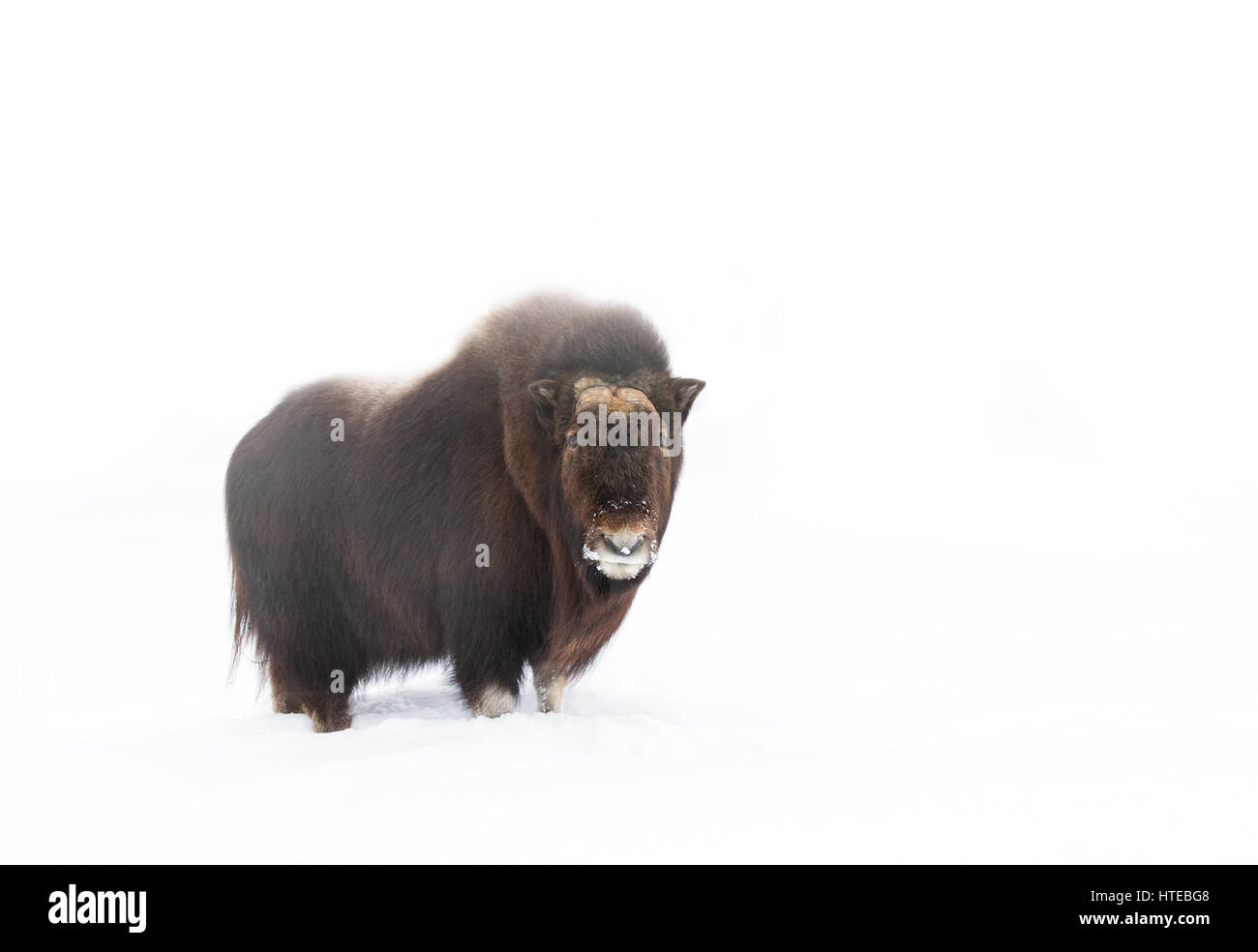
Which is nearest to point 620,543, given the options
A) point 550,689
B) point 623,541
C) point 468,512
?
point 623,541

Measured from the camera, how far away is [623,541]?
10.3 feet

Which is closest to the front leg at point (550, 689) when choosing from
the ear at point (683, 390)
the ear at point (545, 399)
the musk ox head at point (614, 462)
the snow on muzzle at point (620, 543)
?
the musk ox head at point (614, 462)

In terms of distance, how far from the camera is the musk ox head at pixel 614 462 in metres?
3.17

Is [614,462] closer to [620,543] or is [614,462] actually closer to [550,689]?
[620,543]

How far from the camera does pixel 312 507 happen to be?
4090mm

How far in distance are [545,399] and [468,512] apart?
1.77 feet

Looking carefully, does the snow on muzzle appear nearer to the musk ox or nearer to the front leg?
the musk ox

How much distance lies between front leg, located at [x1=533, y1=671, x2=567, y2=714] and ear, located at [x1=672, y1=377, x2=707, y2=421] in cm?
105

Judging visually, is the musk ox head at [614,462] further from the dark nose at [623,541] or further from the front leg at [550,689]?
the front leg at [550,689]

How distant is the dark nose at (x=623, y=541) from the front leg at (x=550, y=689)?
868mm

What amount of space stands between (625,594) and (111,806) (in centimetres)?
160

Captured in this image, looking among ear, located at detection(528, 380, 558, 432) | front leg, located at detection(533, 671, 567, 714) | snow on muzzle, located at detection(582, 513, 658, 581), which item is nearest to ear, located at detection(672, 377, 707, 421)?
ear, located at detection(528, 380, 558, 432)

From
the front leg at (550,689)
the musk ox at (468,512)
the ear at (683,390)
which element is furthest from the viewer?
the front leg at (550,689)

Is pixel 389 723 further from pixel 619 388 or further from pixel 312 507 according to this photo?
pixel 619 388
